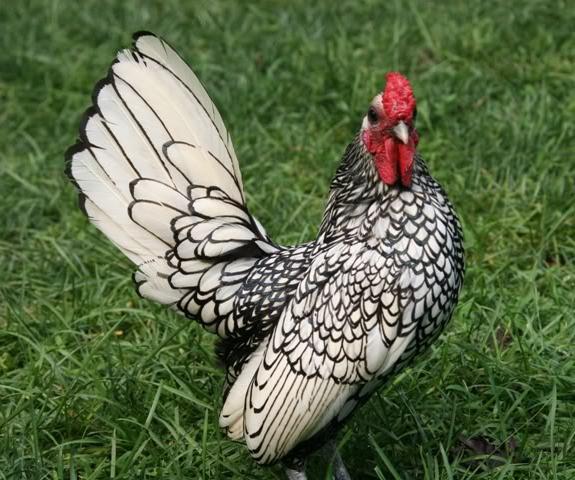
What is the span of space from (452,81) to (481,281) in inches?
70.3

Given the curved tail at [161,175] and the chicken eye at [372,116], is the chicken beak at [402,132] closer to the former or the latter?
the chicken eye at [372,116]

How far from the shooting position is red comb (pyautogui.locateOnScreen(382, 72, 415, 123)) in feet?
8.63

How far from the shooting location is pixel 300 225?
4.50 metres

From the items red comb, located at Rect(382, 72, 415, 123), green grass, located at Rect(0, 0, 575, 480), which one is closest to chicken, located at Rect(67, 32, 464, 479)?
red comb, located at Rect(382, 72, 415, 123)

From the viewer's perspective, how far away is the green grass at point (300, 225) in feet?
10.9

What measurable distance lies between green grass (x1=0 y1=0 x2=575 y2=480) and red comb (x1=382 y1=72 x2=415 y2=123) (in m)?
1.05

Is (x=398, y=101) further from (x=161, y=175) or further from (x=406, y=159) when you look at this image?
(x=161, y=175)

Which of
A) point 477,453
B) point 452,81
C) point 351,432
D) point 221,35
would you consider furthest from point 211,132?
point 221,35

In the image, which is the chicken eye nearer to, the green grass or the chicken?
the chicken

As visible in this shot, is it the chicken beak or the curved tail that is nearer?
the chicken beak

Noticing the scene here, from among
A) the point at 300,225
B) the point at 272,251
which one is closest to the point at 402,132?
the point at 272,251

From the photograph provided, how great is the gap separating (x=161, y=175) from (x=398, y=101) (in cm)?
82

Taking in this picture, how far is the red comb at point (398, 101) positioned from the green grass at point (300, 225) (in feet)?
3.43

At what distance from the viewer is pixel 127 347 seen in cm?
379
